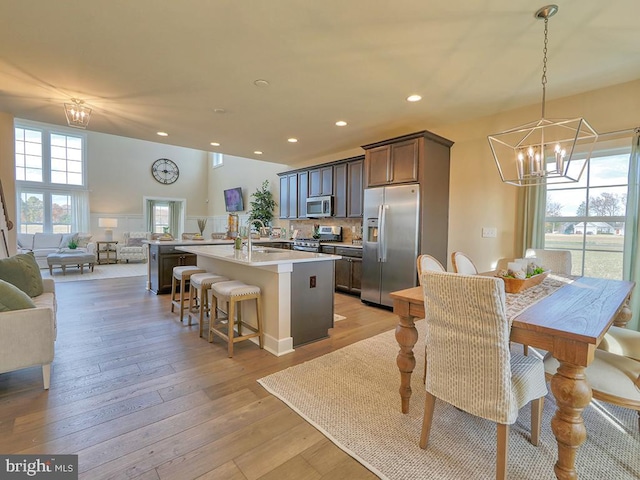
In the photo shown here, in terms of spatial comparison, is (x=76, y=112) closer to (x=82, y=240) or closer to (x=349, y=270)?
(x=349, y=270)

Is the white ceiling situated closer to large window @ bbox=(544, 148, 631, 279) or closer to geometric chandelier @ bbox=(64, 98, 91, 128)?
geometric chandelier @ bbox=(64, 98, 91, 128)

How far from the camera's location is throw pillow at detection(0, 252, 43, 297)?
8.96 feet

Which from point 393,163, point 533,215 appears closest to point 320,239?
point 393,163

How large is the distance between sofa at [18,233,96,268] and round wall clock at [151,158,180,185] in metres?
3.30

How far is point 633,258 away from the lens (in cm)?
283

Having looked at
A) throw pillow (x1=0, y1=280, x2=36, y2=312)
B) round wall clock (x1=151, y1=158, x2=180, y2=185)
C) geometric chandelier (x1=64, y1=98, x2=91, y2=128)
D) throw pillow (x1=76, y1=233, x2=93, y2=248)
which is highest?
round wall clock (x1=151, y1=158, x2=180, y2=185)

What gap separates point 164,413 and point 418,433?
5.19 ft

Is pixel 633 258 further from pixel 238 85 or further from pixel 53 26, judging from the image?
pixel 53 26

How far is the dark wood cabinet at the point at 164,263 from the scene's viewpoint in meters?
5.04

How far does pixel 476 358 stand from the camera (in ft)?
4.51

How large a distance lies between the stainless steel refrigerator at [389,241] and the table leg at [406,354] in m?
2.20

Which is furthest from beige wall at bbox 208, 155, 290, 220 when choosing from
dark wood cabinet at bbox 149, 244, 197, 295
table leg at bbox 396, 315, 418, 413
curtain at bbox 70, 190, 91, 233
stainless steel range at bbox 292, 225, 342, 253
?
table leg at bbox 396, 315, 418, 413

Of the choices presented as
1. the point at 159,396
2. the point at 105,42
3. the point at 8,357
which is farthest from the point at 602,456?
the point at 105,42

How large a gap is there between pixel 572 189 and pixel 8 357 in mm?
5306
